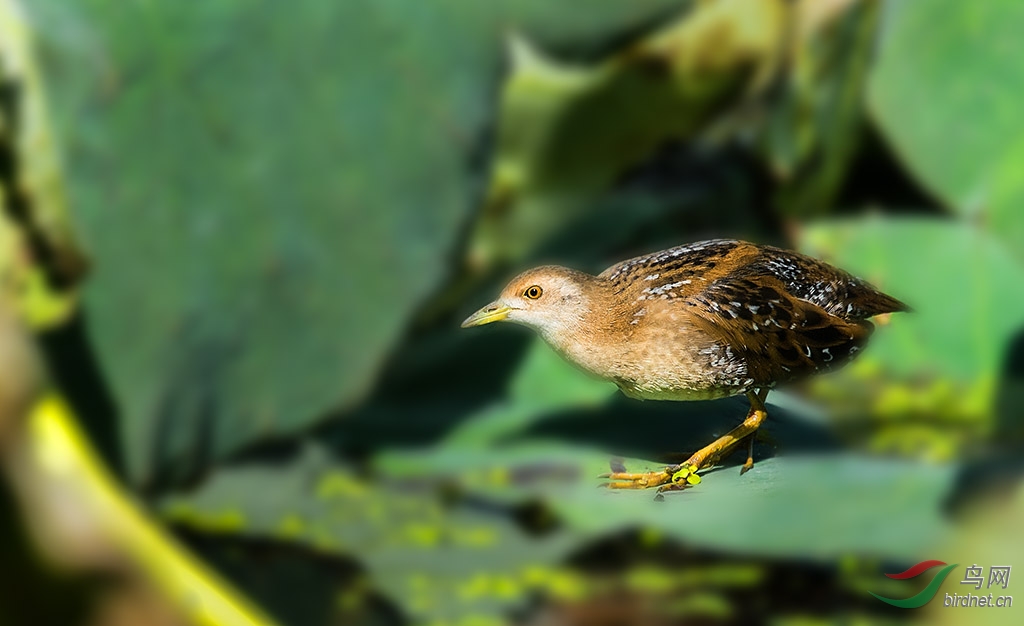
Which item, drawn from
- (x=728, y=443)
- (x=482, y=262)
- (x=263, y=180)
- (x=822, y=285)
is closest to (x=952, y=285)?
(x=482, y=262)

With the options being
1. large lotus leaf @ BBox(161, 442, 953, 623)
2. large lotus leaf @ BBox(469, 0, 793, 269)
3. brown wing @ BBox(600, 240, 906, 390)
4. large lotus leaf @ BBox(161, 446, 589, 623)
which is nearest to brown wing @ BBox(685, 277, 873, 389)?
brown wing @ BBox(600, 240, 906, 390)

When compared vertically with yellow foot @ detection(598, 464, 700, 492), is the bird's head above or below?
above

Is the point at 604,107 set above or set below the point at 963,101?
above

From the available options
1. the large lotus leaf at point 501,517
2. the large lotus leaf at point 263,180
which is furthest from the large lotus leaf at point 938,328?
the large lotus leaf at point 263,180

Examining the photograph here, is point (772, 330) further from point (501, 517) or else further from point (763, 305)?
point (501, 517)

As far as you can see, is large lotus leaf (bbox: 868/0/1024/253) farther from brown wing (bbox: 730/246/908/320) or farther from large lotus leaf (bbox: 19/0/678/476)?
brown wing (bbox: 730/246/908/320)

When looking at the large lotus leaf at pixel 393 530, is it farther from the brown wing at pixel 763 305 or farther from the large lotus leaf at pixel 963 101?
the brown wing at pixel 763 305

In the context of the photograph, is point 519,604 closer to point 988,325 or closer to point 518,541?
point 518,541
